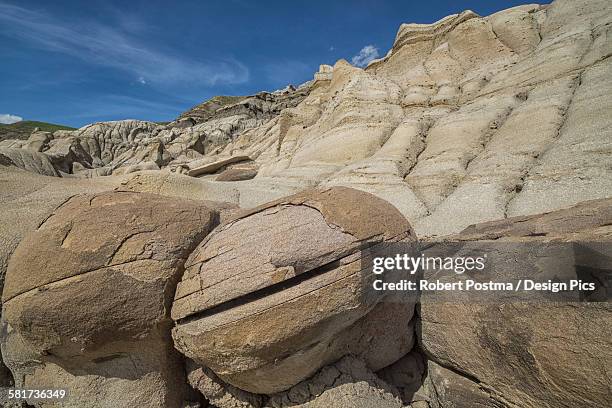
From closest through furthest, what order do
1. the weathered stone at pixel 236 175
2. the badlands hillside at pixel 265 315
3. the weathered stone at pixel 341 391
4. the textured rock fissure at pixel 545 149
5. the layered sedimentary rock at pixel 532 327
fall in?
the layered sedimentary rock at pixel 532 327 < the badlands hillside at pixel 265 315 < the weathered stone at pixel 341 391 < the textured rock fissure at pixel 545 149 < the weathered stone at pixel 236 175

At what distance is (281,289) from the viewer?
2342 millimetres

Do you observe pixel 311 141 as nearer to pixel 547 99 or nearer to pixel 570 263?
pixel 547 99

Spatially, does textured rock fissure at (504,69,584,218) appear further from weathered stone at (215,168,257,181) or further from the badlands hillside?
weathered stone at (215,168,257,181)

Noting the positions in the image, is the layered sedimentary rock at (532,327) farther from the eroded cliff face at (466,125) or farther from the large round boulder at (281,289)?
the eroded cliff face at (466,125)

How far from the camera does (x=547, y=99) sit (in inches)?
281

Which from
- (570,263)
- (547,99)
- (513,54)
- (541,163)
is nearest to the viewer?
(570,263)

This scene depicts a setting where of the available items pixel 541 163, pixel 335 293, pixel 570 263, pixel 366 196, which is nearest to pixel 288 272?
pixel 335 293

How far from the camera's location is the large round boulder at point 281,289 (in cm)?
229

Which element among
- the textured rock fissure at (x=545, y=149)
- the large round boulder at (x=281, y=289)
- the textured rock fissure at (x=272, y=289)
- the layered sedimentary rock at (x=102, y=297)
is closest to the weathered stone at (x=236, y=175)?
the layered sedimentary rock at (x=102, y=297)

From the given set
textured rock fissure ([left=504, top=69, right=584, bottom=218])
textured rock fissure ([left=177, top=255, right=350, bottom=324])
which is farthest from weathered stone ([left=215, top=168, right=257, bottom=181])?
textured rock fissure ([left=177, top=255, right=350, bottom=324])

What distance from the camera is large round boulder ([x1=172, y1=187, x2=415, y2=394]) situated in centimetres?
229

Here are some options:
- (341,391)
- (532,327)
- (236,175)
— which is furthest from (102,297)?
(236,175)

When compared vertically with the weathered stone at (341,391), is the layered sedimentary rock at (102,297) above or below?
above

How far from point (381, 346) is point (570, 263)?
1.65 meters
